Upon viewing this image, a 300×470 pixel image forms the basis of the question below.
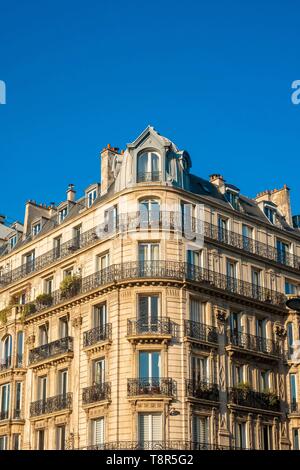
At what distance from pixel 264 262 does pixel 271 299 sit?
199cm

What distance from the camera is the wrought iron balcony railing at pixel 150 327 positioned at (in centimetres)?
3712

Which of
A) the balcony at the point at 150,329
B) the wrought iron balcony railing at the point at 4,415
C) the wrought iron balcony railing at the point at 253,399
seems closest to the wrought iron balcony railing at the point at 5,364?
the wrought iron balcony railing at the point at 4,415

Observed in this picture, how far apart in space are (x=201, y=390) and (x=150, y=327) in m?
3.48

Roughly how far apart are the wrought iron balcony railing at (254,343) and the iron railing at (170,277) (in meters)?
1.92

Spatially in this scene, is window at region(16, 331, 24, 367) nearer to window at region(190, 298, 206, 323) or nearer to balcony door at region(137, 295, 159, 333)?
balcony door at region(137, 295, 159, 333)

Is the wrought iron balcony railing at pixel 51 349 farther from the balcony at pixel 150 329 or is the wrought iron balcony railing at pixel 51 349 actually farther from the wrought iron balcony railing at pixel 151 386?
the wrought iron balcony railing at pixel 151 386

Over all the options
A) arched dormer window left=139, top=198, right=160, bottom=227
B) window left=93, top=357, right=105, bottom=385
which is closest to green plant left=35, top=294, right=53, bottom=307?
window left=93, top=357, right=105, bottom=385

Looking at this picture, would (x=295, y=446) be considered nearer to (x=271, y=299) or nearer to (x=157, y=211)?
(x=271, y=299)

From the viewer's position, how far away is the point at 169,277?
125 ft

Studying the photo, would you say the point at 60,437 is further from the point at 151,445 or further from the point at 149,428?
the point at 151,445

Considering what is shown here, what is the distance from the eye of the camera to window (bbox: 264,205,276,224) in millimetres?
46719

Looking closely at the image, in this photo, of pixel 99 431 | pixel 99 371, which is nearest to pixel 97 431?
pixel 99 431

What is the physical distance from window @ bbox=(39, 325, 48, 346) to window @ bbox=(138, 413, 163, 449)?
9.06 m
